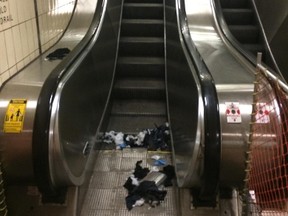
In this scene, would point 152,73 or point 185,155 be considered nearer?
point 185,155

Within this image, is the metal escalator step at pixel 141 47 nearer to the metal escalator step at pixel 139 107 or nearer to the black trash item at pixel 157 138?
the metal escalator step at pixel 139 107

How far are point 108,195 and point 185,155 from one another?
0.81m

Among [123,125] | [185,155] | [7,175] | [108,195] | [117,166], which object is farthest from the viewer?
[123,125]

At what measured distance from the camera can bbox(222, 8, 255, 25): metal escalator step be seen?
4836mm

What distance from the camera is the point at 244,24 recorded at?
193 inches

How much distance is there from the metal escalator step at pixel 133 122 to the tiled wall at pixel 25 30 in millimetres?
1142

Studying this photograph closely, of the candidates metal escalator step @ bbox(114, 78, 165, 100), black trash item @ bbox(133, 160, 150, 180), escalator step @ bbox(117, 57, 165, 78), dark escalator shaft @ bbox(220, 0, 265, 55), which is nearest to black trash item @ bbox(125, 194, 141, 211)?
black trash item @ bbox(133, 160, 150, 180)

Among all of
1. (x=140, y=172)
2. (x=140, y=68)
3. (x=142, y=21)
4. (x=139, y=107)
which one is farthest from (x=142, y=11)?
(x=140, y=172)

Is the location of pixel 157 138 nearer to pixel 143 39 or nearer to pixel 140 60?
pixel 140 60

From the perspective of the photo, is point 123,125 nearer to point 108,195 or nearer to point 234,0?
point 108,195

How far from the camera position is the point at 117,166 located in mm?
3197

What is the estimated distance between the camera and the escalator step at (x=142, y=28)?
4.84 m

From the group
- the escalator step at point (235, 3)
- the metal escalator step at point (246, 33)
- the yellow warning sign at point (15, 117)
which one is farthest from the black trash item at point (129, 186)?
the escalator step at point (235, 3)

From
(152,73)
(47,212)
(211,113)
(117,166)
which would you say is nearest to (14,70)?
(47,212)
